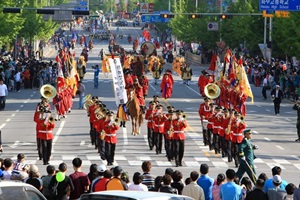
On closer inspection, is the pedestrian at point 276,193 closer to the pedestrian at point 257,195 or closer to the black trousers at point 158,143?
the pedestrian at point 257,195

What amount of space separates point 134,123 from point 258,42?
171 feet

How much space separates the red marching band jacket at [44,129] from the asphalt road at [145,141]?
746 millimetres

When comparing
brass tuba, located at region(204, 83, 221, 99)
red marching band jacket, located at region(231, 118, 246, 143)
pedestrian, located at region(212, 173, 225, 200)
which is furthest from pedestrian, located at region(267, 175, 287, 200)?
brass tuba, located at region(204, 83, 221, 99)

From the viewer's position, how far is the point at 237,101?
4275 centimetres

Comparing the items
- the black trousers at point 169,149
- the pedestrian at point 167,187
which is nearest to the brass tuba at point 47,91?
the black trousers at point 169,149

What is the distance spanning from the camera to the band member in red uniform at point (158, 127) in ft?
117

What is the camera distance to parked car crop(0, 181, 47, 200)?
15047mm

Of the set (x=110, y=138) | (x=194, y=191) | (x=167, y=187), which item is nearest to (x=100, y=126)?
(x=110, y=138)

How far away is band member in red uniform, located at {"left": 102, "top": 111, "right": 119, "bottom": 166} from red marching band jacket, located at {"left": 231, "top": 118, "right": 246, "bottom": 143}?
10.9ft

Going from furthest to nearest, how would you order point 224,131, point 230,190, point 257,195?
point 224,131 < point 230,190 < point 257,195

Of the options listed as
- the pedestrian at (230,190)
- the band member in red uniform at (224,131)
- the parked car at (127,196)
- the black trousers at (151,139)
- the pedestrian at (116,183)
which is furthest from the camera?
the black trousers at (151,139)

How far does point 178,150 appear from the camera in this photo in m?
32.5

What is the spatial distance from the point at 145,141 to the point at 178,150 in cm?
676

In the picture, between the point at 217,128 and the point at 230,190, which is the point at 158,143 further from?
the point at 230,190
